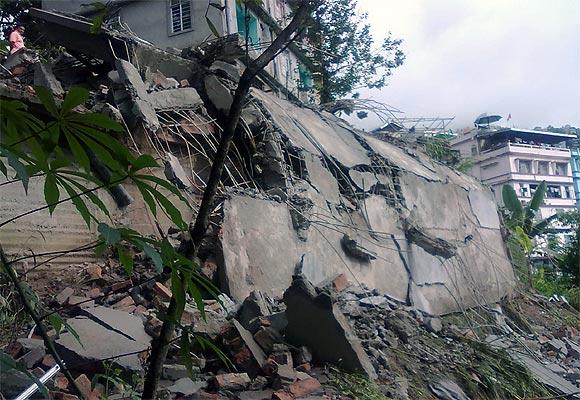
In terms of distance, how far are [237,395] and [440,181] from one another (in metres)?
4.88

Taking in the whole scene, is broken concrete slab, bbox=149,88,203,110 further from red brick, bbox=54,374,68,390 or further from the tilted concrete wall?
red brick, bbox=54,374,68,390

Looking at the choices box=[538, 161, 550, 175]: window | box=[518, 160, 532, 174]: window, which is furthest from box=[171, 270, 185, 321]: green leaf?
box=[538, 161, 550, 175]: window

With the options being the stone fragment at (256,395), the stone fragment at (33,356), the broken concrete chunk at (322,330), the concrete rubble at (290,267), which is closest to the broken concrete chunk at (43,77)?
the concrete rubble at (290,267)

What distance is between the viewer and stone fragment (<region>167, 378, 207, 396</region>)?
9.86 ft

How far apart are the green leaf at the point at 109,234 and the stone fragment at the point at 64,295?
3.12m

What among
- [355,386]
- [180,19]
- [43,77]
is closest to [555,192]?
[180,19]

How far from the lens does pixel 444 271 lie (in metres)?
6.48

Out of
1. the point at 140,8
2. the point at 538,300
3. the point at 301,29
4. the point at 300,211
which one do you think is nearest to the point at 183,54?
the point at 300,211

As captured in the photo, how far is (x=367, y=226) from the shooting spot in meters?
5.66

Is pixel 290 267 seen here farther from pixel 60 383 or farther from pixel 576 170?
pixel 576 170

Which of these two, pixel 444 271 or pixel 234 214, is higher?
pixel 234 214

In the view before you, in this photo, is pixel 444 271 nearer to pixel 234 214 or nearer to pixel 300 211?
pixel 300 211

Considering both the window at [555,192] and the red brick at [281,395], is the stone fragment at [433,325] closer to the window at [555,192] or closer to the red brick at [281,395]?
the red brick at [281,395]

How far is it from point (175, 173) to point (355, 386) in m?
2.18
